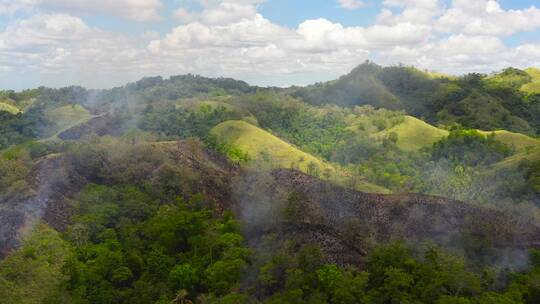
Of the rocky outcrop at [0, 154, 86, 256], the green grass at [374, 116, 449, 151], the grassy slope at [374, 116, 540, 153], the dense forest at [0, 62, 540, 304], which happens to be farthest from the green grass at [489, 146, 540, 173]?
the rocky outcrop at [0, 154, 86, 256]

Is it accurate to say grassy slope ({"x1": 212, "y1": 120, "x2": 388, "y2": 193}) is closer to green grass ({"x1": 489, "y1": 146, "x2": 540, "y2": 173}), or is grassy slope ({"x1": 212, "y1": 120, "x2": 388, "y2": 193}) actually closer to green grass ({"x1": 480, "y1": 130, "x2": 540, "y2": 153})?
green grass ({"x1": 489, "y1": 146, "x2": 540, "y2": 173})

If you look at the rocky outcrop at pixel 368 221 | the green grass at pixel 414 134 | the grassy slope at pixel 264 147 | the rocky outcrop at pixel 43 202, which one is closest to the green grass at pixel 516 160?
the grassy slope at pixel 264 147

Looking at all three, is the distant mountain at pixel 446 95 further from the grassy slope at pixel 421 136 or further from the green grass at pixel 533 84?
the grassy slope at pixel 421 136

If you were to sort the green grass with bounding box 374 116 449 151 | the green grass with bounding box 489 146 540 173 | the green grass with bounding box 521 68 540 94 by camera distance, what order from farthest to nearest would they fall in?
the green grass with bounding box 521 68 540 94, the green grass with bounding box 374 116 449 151, the green grass with bounding box 489 146 540 173

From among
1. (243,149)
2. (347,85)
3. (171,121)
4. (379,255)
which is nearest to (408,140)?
(243,149)

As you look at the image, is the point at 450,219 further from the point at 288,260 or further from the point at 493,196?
the point at 493,196

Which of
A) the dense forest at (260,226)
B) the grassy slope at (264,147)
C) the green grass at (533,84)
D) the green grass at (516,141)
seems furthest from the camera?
the green grass at (533,84)
